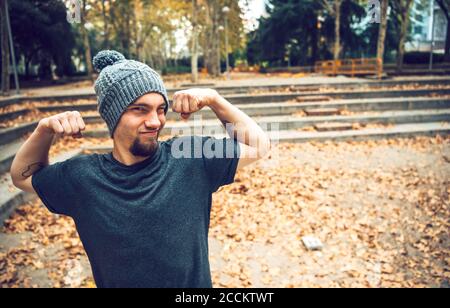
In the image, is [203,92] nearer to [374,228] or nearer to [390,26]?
[374,228]

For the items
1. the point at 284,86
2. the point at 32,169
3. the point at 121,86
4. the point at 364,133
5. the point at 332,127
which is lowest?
the point at 364,133

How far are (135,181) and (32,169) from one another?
51 centimetres

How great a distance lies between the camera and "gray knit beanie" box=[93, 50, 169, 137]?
148cm

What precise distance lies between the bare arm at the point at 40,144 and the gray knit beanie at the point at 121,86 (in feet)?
0.55

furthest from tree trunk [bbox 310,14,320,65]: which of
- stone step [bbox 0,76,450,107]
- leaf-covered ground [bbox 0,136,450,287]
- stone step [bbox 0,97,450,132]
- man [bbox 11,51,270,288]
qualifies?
man [bbox 11,51,270,288]

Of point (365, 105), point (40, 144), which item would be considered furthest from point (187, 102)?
point (365, 105)

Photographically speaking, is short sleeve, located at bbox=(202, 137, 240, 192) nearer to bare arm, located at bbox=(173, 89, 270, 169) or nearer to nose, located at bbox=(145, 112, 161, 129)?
bare arm, located at bbox=(173, 89, 270, 169)

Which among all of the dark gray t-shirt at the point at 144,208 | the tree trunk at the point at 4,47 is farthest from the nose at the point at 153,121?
the tree trunk at the point at 4,47

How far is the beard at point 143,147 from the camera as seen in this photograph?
4.99ft

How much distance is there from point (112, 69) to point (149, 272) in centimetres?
93

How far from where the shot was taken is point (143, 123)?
1501 millimetres

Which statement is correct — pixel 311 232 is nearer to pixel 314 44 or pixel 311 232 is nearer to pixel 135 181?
pixel 135 181

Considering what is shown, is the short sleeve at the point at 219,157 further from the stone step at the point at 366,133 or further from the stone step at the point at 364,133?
the stone step at the point at 366,133
